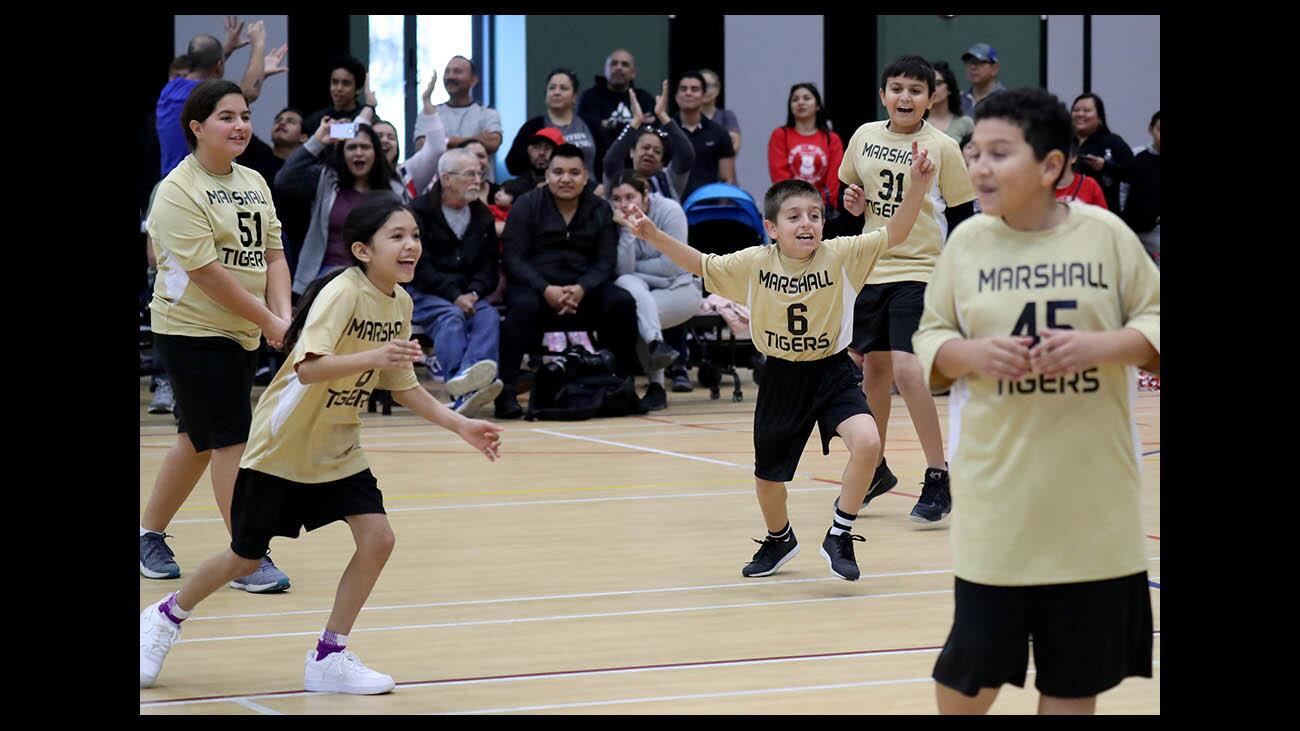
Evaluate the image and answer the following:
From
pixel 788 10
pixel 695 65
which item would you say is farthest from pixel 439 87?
pixel 788 10

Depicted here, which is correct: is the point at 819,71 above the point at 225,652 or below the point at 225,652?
above

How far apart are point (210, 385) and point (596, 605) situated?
4.93 feet

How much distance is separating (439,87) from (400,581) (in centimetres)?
1018

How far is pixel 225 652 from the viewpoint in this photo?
189 inches

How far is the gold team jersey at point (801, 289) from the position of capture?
18.9ft

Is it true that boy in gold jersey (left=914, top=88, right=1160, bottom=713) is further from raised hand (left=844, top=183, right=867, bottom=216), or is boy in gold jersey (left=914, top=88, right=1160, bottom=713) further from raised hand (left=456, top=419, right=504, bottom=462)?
raised hand (left=844, top=183, right=867, bottom=216)

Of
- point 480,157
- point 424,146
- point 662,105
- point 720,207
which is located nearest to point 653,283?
point 720,207

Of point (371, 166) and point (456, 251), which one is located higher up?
point (371, 166)

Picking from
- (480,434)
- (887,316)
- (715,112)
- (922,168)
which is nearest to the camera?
(480,434)

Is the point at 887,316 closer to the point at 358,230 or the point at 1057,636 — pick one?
the point at 358,230

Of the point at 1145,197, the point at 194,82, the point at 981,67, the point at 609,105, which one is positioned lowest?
the point at 1145,197

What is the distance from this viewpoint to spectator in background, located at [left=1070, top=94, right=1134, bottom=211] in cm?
1280

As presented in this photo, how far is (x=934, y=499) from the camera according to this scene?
682 centimetres
